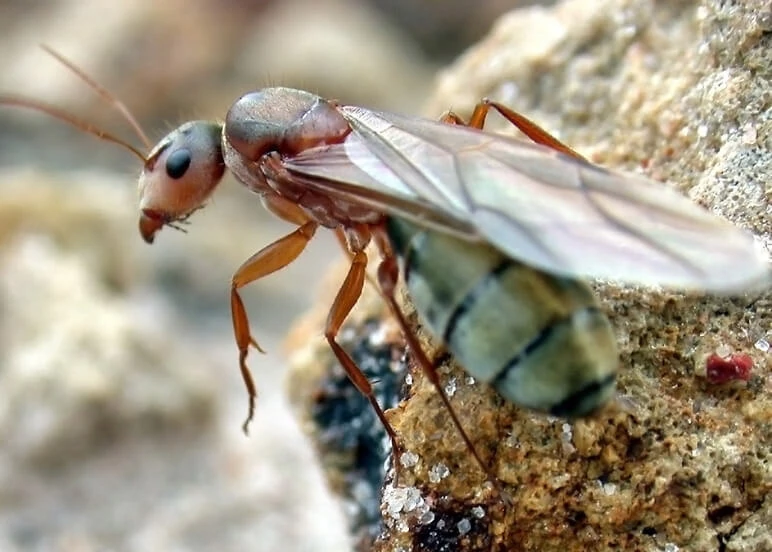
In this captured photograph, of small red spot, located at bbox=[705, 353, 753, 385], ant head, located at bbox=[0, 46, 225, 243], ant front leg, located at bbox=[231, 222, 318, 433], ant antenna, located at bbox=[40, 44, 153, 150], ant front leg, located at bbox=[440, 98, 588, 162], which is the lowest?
small red spot, located at bbox=[705, 353, 753, 385]

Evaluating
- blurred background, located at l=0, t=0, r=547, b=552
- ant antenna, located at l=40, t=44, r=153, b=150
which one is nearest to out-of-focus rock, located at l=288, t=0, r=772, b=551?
blurred background, located at l=0, t=0, r=547, b=552

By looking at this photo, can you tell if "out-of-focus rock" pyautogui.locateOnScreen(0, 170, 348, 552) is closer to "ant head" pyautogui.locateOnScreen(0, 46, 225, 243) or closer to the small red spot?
"ant head" pyautogui.locateOnScreen(0, 46, 225, 243)

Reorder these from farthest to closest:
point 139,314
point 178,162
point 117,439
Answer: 1. point 139,314
2. point 117,439
3. point 178,162

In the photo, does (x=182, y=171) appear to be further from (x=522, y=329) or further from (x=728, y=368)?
(x=728, y=368)

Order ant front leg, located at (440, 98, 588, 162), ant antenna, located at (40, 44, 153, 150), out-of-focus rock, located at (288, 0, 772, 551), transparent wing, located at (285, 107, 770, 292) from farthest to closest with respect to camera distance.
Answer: ant antenna, located at (40, 44, 153, 150) < ant front leg, located at (440, 98, 588, 162) < out-of-focus rock, located at (288, 0, 772, 551) < transparent wing, located at (285, 107, 770, 292)

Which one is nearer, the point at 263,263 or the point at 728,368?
the point at 728,368

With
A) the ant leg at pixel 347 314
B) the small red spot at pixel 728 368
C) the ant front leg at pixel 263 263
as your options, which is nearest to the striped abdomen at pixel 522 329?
the small red spot at pixel 728 368

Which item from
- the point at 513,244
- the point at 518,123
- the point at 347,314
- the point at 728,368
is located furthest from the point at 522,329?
the point at 518,123
